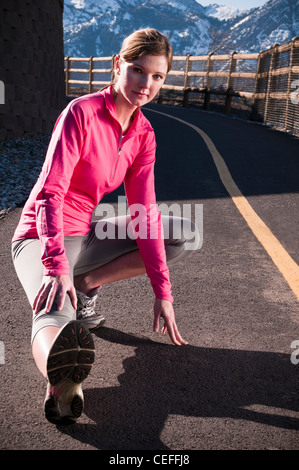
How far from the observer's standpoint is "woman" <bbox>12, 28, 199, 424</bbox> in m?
2.23

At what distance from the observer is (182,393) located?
2.54 metres

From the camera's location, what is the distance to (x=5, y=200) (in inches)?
243

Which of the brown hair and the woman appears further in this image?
the brown hair

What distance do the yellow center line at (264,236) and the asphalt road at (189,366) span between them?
6 centimetres

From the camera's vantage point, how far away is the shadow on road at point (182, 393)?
2.24 meters

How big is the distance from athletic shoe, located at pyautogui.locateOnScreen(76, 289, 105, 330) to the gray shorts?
0.15m

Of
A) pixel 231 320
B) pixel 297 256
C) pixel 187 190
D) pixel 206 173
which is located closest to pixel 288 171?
pixel 206 173

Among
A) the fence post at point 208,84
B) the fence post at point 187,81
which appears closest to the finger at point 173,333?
the fence post at point 208,84

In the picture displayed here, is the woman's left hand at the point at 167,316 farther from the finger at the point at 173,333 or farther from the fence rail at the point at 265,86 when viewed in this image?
the fence rail at the point at 265,86

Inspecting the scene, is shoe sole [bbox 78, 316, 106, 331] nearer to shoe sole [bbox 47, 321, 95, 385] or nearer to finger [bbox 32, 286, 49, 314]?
finger [bbox 32, 286, 49, 314]

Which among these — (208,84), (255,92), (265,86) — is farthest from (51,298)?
(208,84)

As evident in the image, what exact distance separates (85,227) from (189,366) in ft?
2.97
